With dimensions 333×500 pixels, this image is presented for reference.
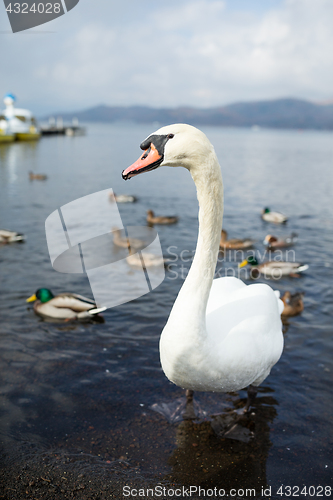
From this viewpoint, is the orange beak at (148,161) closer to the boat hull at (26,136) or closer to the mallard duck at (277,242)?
the mallard duck at (277,242)

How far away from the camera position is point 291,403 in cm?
513

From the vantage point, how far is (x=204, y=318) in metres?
3.74

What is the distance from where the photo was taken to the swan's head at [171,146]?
10.7ft

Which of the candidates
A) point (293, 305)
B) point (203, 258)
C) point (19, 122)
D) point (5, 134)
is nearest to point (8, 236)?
point (293, 305)

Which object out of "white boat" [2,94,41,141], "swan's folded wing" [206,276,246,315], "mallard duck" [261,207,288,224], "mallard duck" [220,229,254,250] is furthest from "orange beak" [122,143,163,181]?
"white boat" [2,94,41,141]

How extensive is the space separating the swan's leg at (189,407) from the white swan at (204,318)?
0.83 m

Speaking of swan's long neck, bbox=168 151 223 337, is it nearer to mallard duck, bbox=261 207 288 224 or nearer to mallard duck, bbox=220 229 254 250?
mallard duck, bbox=220 229 254 250

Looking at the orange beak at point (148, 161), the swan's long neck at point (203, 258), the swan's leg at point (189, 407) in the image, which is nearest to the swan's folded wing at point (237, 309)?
the swan's long neck at point (203, 258)

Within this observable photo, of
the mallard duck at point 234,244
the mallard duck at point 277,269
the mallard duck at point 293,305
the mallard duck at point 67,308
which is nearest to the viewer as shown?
the mallard duck at point 67,308

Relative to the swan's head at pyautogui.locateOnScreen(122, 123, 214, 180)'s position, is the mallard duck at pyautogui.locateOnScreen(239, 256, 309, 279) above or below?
below

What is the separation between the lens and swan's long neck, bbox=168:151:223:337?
11.7 ft

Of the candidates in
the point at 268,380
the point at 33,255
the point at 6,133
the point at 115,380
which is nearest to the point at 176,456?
the point at 115,380

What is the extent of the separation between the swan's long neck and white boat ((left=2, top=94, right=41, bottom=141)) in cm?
5212

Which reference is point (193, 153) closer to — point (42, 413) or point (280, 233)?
point (42, 413)
